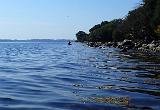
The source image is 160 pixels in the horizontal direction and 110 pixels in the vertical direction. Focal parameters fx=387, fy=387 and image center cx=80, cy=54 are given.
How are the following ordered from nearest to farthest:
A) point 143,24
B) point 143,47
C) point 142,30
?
point 143,47 → point 143,24 → point 142,30

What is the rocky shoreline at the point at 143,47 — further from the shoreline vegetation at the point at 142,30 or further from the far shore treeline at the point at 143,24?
the far shore treeline at the point at 143,24

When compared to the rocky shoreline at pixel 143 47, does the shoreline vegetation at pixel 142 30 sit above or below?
above

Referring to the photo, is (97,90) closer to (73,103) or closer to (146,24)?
(73,103)

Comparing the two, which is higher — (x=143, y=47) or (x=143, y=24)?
(x=143, y=24)

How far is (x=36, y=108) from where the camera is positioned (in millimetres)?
14266

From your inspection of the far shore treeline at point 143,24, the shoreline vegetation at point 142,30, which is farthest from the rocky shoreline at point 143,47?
the far shore treeline at point 143,24

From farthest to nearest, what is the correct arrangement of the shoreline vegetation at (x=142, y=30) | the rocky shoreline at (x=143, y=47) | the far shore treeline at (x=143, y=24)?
the far shore treeline at (x=143, y=24) → the shoreline vegetation at (x=142, y=30) → the rocky shoreline at (x=143, y=47)

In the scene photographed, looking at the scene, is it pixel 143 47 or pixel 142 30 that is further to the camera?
pixel 142 30

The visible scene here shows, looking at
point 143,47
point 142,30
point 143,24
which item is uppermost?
point 143,24

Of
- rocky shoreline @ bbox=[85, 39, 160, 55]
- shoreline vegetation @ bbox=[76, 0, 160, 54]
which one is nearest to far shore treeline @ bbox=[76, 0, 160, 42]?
shoreline vegetation @ bbox=[76, 0, 160, 54]

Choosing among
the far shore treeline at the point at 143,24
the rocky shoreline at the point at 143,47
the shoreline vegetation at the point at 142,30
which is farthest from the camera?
the far shore treeline at the point at 143,24

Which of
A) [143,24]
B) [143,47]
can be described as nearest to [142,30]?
[143,24]

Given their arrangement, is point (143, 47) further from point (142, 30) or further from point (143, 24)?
point (142, 30)

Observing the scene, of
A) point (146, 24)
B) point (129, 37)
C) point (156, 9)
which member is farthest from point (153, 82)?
point (129, 37)
